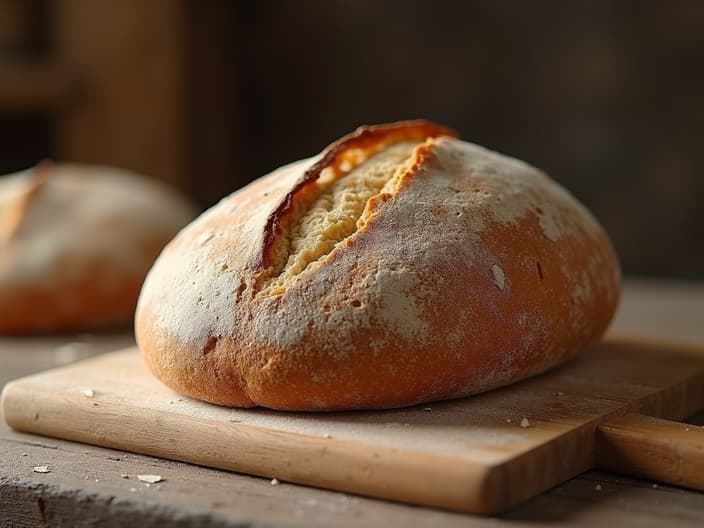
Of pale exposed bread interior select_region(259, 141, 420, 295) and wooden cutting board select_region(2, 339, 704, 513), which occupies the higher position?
pale exposed bread interior select_region(259, 141, 420, 295)

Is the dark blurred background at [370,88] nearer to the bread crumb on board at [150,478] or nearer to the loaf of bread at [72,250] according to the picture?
the loaf of bread at [72,250]

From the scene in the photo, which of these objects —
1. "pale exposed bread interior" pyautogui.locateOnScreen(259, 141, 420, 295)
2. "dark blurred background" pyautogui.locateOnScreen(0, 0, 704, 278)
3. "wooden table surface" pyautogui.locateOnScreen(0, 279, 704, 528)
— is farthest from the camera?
"dark blurred background" pyautogui.locateOnScreen(0, 0, 704, 278)

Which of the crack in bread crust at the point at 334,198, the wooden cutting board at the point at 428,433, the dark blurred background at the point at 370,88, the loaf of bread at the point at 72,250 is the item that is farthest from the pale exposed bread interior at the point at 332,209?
the dark blurred background at the point at 370,88

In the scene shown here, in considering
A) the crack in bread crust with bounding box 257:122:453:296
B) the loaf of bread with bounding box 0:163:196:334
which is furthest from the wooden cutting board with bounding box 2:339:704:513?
the loaf of bread with bounding box 0:163:196:334

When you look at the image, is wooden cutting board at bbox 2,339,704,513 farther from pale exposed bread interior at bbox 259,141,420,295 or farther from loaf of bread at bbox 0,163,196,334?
loaf of bread at bbox 0,163,196,334

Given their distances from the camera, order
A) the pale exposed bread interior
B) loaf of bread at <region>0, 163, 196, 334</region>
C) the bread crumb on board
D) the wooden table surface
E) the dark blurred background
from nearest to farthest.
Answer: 1. the wooden table surface
2. the bread crumb on board
3. the pale exposed bread interior
4. loaf of bread at <region>0, 163, 196, 334</region>
5. the dark blurred background

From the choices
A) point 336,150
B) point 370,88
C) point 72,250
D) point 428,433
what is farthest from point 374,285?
point 370,88

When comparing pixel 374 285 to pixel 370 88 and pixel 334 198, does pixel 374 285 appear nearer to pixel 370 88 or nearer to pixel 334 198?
pixel 334 198

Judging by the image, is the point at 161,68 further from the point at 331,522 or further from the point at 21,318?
the point at 331,522
